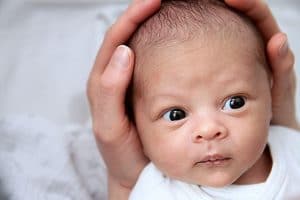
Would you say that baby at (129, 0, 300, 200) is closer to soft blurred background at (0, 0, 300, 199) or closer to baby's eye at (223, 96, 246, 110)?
baby's eye at (223, 96, 246, 110)

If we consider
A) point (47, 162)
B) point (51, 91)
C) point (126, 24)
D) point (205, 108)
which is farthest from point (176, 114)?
point (51, 91)

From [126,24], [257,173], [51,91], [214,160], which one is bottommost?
[51,91]

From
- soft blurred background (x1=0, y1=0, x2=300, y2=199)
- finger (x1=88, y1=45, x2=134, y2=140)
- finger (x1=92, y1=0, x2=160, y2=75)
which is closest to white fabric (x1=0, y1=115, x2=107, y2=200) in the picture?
soft blurred background (x1=0, y1=0, x2=300, y2=199)

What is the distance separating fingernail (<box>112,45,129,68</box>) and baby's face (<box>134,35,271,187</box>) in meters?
0.03

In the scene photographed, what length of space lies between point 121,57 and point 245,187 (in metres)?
0.29

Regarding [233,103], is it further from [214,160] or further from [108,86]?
[108,86]

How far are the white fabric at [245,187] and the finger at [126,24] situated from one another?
0.21 metres

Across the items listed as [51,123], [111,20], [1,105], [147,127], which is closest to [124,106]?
[147,127]

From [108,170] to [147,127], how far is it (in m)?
0.23

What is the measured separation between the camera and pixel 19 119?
1381 millimetres

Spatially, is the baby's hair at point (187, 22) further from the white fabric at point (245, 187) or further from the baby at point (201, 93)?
the white fabric at point (245, 187)

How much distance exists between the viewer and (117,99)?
1.10 metres

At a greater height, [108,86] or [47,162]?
[108,86]

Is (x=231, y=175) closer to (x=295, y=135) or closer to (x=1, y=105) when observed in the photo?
(x=295, y=135)
